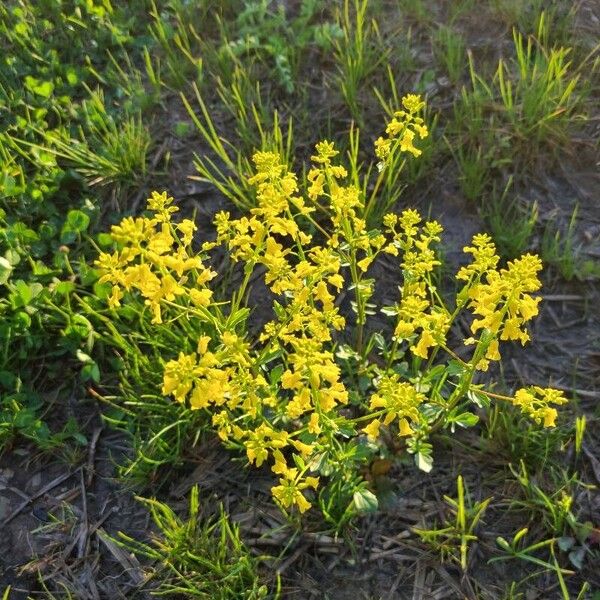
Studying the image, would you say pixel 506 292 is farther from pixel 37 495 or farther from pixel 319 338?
pixel 37 495

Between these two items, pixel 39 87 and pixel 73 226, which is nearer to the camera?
pixel 73 226

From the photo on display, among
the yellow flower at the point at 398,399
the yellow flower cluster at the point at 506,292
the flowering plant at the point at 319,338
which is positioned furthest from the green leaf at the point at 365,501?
the yellow flower cluster at the point at 506,292

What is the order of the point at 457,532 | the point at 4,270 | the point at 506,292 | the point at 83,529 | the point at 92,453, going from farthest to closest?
the point at 4,270
the point at 92,453
the point at 83,529
the point at 457,532
the point at 506,292

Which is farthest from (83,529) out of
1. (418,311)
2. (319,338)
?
(418,311)

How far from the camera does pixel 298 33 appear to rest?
3.21 metres

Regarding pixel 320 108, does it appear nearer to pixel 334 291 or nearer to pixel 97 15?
pixel 334 291

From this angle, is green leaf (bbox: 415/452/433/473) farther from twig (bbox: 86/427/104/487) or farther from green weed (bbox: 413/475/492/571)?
twig (bbox: 86/427/104/487)

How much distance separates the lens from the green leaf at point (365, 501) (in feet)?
6.23

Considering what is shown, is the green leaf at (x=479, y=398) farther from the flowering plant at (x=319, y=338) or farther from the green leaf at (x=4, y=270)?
the green leaf at (x=4, y=270)

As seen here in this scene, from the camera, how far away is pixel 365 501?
1.91 meters

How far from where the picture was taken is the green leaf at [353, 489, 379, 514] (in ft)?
6.23

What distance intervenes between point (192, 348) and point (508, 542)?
1167 mm

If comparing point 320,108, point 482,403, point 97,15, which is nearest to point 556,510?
point 482,403

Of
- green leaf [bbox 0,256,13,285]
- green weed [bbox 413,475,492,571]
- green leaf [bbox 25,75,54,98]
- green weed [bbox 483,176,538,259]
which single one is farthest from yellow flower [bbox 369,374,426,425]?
green leaf [bbox 25,75,54,98]
